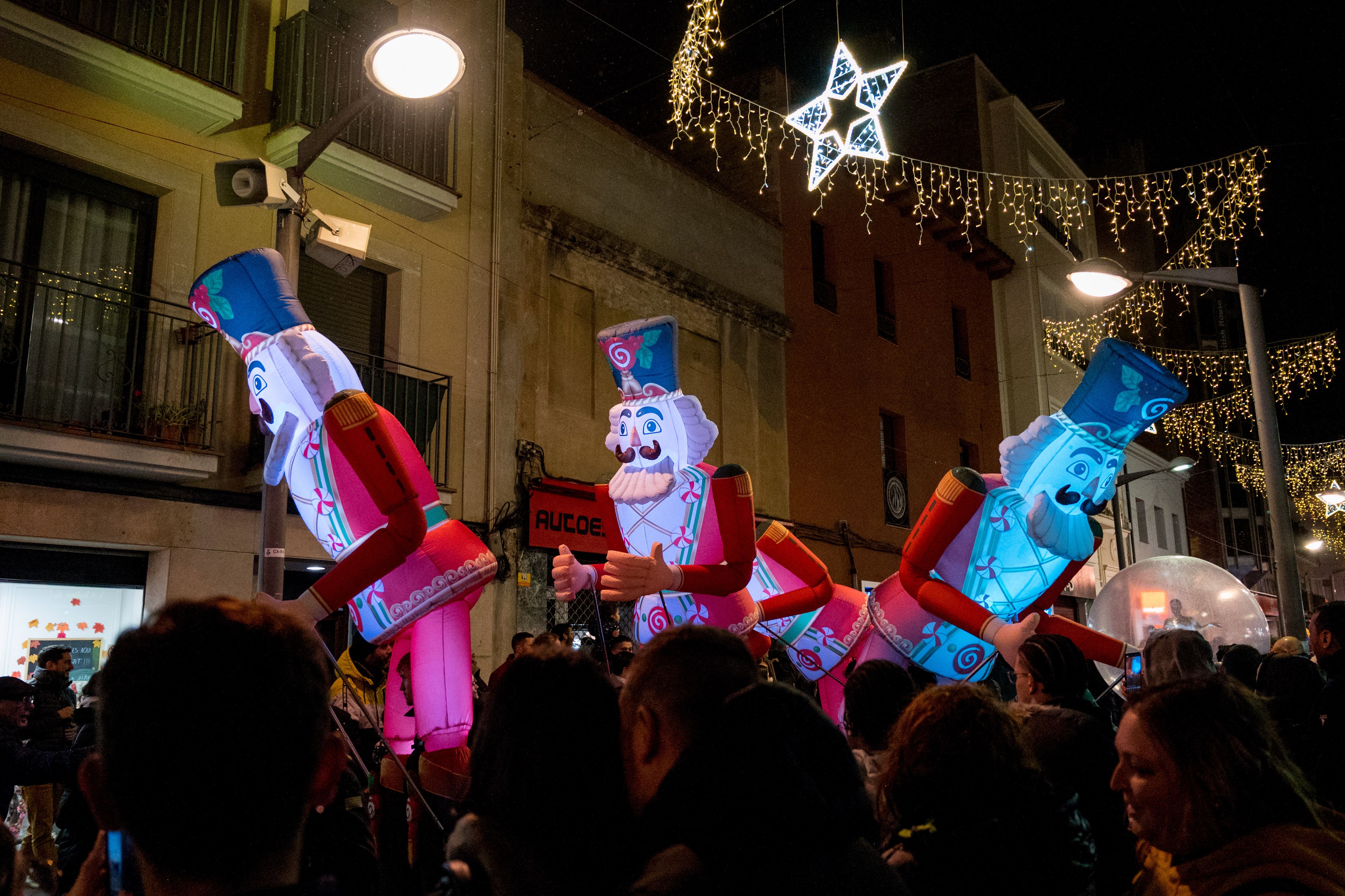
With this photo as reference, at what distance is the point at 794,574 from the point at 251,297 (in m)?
3.49

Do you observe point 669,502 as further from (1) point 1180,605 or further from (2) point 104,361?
(2) point 104,361

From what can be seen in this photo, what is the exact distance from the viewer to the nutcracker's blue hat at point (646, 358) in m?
5.87

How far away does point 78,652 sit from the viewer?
927 cm

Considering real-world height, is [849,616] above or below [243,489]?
below

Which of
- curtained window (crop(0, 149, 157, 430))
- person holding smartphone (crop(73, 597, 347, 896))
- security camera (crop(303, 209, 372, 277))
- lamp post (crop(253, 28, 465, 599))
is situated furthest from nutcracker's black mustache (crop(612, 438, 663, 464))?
curtained window (crop(0, 149, 157, 430))

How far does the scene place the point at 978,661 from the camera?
6.27 meters

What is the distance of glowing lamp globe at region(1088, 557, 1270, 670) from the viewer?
7.89 meters

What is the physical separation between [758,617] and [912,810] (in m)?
3.68

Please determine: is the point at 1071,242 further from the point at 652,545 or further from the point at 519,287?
the point at 652,545

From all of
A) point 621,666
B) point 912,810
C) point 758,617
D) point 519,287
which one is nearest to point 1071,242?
point 519,287

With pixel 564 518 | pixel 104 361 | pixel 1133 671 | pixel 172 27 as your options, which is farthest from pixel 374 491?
pixel 564 518

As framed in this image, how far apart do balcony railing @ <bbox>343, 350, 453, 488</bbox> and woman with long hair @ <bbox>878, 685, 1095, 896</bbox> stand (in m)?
8.66

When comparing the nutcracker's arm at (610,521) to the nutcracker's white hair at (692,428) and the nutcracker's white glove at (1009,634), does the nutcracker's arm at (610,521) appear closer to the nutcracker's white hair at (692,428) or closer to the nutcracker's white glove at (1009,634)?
the nutcracker's white hair at (692,428)

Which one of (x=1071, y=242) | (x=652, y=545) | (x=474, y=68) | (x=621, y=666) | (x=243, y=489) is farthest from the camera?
(x=1071, y=242)
